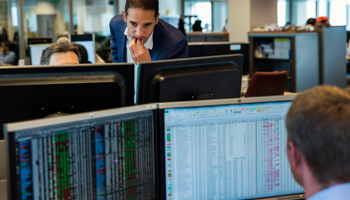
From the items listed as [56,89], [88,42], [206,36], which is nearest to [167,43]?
[56,89]

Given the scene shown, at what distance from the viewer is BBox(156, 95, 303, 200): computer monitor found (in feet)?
4.38

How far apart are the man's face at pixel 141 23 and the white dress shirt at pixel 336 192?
1526 millimetres

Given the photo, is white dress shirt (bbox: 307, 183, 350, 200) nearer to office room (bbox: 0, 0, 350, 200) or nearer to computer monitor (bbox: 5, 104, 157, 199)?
office room (bbox: 0, 0, 350, 200)

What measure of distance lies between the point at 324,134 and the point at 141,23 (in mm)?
1507

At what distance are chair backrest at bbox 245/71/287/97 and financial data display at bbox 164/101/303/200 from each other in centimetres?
291

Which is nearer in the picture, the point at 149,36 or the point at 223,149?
the point at 223,149

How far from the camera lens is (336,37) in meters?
7.37

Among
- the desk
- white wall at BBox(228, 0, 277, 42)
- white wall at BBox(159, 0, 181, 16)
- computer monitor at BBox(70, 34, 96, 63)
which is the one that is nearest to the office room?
computer monitor at BBox(70, 34, 96, 63)

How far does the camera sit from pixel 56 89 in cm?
143

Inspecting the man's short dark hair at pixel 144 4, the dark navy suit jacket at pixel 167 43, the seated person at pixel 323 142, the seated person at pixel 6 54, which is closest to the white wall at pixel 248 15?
the seated person at pixel 6 54

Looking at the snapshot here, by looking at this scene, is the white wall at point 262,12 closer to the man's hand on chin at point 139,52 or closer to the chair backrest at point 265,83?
the chair backrest at point 265,83

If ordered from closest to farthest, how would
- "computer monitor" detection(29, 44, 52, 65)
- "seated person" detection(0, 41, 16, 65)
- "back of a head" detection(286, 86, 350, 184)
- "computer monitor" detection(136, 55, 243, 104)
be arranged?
"back of a head" detection(286, 86, 350, 184) → "computer monitor" detection(136, 55, 243, 104) → "computer monitor" detection(29, 44, 52, 65) → "seated person" detection(0, 41, 16, 65)

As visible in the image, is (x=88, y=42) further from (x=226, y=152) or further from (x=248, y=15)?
(x=226, y=152)

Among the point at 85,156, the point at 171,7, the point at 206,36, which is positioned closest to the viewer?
the point at 85,156
